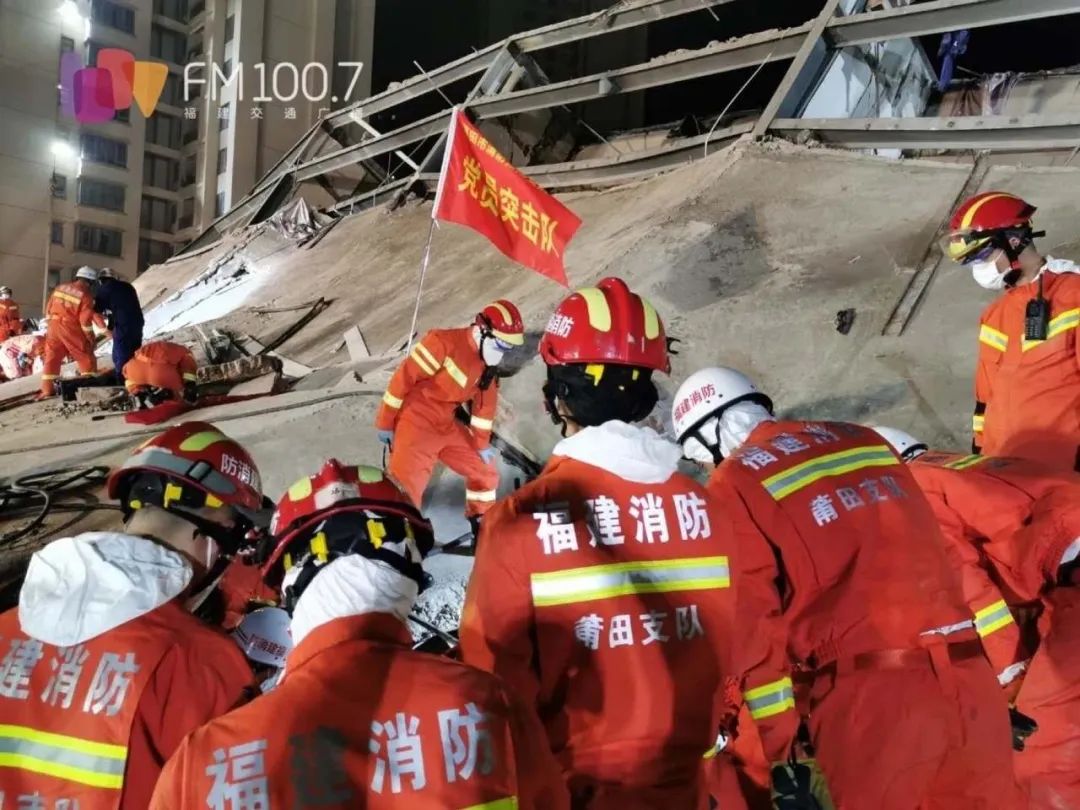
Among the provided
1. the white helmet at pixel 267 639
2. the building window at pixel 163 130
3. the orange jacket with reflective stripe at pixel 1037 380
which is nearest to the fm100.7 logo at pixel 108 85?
the building window at pixel 163 130

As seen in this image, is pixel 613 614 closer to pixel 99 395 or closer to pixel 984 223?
pixel 984 223

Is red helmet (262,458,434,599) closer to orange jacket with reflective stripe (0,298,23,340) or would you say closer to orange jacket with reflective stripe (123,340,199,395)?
orange jacket with reflective stripe (123,340,199,395)

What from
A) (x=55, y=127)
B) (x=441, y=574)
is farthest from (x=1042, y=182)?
(x=55, y=127)

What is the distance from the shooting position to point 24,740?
142cm

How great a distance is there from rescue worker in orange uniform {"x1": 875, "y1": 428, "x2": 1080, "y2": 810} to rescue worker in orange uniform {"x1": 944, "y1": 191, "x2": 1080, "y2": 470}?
3.58 feet

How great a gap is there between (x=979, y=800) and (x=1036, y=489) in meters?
0.86

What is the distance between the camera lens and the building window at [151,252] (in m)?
22.1

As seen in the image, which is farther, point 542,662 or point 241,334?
point 241,334

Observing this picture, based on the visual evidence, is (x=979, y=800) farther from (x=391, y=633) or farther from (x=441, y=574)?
(x=441, y=574)

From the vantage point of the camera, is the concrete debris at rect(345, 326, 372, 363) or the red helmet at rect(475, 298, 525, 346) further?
the concrete debris at rect(345, 326, 372, 363)

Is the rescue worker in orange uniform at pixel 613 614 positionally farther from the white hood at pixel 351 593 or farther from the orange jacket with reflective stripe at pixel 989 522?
the orange jacket with reflective stripe at pixel 989 522

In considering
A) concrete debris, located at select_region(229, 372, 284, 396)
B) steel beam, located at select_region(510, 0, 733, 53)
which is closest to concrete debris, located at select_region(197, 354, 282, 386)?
concrete debris, located at select_region(229, 372, 284, 396)

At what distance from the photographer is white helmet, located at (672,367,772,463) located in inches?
102

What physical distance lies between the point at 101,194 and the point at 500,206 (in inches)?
767
